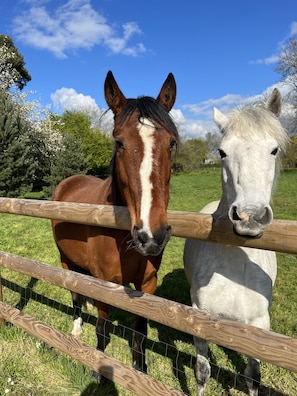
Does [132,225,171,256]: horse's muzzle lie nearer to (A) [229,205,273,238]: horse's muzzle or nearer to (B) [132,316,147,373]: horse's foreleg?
(A) [229,205,273,238]: horse's muzzle

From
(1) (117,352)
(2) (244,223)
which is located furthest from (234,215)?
(1) (117,352)

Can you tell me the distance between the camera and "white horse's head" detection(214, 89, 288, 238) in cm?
159

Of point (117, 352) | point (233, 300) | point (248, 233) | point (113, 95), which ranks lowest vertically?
point (117, 352)

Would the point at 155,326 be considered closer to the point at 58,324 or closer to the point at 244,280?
the point at 58,324

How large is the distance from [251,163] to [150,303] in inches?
43.1

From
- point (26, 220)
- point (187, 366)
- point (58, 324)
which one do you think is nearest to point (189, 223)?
point (187, 366)

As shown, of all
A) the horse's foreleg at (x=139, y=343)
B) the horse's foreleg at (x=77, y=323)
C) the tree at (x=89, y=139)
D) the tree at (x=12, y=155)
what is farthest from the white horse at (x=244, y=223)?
the tree at (x=89, y=139)

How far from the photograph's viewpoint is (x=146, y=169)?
1838mm

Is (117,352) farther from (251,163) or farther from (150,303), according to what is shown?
(251,163)

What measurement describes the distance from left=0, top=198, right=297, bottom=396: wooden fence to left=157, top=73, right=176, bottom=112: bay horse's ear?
87 centimetres

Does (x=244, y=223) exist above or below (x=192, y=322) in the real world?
above

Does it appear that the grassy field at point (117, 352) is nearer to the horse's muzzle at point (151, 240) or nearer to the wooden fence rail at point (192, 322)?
the wooden fence rail at point (192, 322)

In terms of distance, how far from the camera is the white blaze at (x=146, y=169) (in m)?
1.70


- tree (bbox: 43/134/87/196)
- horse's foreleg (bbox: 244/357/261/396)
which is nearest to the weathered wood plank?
horse's foreleg (bbox: 244/357/261/396)
